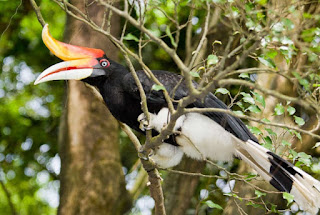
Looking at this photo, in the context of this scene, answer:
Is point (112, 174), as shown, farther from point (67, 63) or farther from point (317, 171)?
point (317, 171)

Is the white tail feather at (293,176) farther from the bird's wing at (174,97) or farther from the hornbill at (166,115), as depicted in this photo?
the bird's wing at (174,97)

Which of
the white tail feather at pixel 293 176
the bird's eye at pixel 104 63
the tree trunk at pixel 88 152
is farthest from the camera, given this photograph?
the tree trunk at pixel 88 152

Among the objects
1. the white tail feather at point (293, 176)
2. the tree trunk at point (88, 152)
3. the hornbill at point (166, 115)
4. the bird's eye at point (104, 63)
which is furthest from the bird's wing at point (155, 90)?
the tree trunk at point (88, 152)

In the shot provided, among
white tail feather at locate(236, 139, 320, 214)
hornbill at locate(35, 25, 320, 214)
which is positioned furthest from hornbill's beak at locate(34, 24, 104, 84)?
white tail feather at locate(236, 139, 320, 214)

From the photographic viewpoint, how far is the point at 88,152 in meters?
4.80

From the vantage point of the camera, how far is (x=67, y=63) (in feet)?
11.5

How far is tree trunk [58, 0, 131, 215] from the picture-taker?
4.63 metres

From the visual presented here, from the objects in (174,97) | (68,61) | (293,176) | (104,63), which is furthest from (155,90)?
(293,176)

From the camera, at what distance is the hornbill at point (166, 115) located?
10.8 ft

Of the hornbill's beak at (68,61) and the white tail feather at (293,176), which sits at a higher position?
the hornbill's beak at (68,61)

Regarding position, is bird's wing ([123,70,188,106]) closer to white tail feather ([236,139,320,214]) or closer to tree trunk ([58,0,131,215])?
white tail feather ([236,139,320,214])

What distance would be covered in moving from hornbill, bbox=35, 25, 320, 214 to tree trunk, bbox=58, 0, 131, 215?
84cm

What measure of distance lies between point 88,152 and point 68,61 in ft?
4.76

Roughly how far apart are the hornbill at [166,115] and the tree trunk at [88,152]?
0.84m
